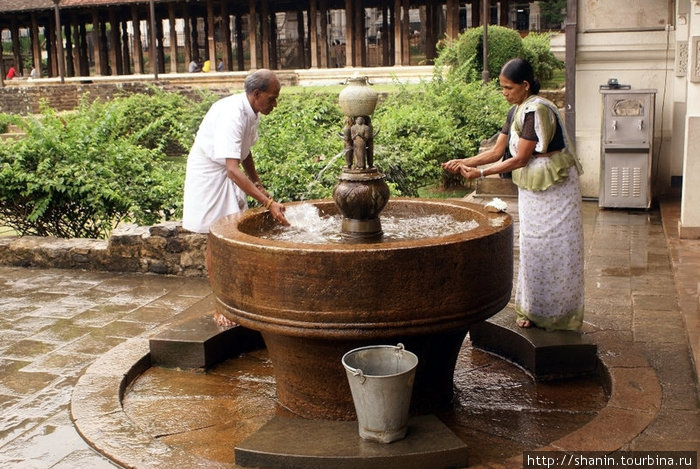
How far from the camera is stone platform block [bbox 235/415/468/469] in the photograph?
125 inches

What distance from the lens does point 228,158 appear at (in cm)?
457

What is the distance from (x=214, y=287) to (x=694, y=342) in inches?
98.7

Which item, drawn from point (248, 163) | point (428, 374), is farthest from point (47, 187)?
point (428, 374)

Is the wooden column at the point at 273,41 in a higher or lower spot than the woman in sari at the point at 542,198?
higher

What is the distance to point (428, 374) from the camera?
3.85 metres

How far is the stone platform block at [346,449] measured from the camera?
3.18 meters

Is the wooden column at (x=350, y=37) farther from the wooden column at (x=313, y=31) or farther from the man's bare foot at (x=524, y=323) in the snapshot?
the man's bare foot at (x=524, y=323)

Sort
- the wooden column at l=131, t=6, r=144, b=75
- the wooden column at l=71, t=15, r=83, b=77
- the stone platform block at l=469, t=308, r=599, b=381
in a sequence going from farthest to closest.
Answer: the wooden column at l=71, t=15, r=83, b=77
the wooden column at l=131, t=6, r=144, b=75
the stone platform block at l=469, t=308, r=599, b=381

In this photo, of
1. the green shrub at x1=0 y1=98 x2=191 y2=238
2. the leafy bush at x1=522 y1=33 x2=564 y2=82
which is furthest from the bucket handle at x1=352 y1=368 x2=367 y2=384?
the leafy bush at x1=522 y1=33 x2=564 y2=82

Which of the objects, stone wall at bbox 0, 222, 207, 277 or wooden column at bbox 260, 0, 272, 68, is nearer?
stone wall at bbox 0, 222, 207, 277

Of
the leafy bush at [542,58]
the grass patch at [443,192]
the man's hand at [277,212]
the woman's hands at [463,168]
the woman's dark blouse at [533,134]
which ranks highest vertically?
the leafy bush at [542,58]

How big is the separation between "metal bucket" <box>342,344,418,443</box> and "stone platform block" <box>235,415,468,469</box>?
0.18ft

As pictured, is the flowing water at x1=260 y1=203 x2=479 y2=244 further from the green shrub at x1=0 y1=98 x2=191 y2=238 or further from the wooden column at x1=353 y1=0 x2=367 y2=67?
the wooden column at x1=353 y1=0 x2=367 y2=67

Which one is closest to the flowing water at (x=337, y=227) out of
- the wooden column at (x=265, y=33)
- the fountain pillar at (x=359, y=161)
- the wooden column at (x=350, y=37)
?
the fountain pillar at (x=359, y=161)
